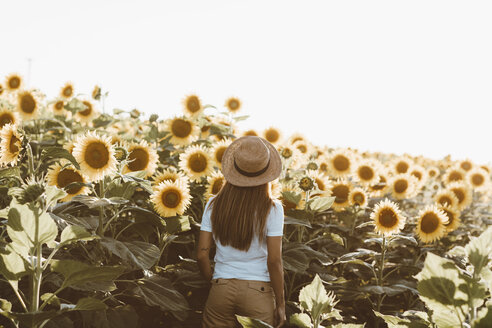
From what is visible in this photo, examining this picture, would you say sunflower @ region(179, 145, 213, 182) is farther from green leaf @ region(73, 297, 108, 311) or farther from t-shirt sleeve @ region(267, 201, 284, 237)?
green leaf @ region(73, 297, 108, 311)

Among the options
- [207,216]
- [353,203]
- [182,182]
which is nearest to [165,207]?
[182,182]

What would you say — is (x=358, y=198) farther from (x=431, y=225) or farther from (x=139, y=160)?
(x=139, y=160)

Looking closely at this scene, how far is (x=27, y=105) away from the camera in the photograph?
5477mm

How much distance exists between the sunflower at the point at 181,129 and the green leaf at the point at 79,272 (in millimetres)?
3648

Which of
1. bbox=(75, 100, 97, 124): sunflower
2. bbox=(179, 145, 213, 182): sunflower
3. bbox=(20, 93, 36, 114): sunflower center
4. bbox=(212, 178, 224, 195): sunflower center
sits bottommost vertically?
bbox=(212, 178, 224, 195): sunflower center

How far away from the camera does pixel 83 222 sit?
10.3 ft

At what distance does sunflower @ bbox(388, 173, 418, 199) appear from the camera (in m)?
6.20

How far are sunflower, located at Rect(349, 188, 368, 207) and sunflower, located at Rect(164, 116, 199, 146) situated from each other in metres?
1.89

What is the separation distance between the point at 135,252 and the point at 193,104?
3.27 metres

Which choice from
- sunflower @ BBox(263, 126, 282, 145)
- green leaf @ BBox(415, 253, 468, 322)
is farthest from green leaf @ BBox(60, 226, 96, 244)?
sunflower @ BBox(263, 126, 282, 145)

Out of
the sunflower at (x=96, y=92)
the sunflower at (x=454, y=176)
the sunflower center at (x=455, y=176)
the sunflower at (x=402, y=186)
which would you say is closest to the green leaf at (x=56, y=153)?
the sunflower at (x=96, y=92)

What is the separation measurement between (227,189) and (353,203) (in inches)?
88.5

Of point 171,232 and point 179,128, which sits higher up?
point 179,128

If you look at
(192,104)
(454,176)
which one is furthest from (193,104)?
(454,176)
